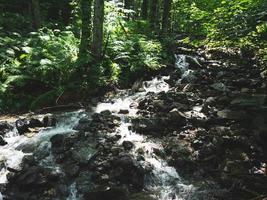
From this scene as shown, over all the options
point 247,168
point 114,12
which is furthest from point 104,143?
point 114,12

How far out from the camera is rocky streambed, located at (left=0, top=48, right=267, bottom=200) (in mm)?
7152

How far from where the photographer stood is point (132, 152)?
8.52 meters

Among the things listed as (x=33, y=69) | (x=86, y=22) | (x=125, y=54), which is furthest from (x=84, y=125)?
(x=125, y=54)

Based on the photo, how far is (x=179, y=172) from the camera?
8016 millimetres

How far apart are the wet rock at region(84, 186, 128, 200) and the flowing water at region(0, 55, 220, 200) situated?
358 millimetres

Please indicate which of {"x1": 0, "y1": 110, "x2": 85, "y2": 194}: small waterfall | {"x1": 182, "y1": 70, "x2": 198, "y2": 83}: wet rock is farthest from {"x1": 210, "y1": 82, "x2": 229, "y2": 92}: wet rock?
{"x1": 0, "y1": 110, "x2": 85, "y2": 194}: small waterfall

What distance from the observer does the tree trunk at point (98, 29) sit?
1316cm

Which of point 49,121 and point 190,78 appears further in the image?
point 190,78

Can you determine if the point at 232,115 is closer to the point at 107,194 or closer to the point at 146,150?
the point at 146,150

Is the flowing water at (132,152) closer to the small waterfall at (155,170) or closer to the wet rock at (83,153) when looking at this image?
the small waterfall at (155,170)

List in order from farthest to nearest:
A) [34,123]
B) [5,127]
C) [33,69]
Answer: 1. [33,69]
2. [34,123]
3. [5,127]

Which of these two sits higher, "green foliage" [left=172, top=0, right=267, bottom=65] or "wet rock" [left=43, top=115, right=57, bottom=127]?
"green foliage" [left=172, top=0, right=267, bottom=65]

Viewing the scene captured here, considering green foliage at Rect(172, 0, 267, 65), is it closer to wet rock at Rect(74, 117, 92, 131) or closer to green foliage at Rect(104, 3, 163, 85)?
wet rock at Rect(74, 117, 92, 131)

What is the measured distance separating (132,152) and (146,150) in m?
0.36
